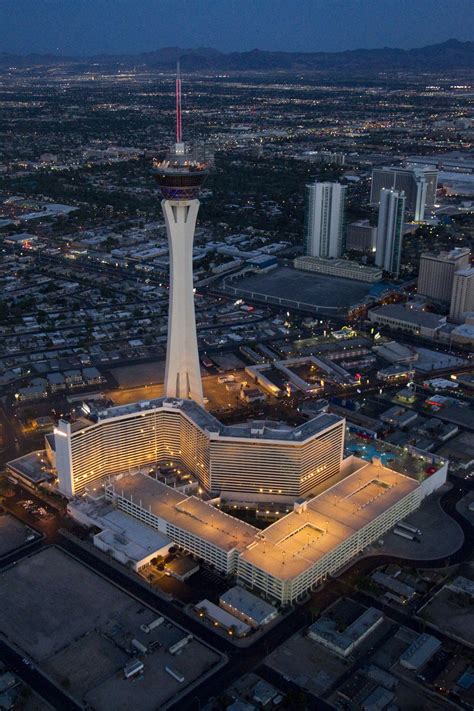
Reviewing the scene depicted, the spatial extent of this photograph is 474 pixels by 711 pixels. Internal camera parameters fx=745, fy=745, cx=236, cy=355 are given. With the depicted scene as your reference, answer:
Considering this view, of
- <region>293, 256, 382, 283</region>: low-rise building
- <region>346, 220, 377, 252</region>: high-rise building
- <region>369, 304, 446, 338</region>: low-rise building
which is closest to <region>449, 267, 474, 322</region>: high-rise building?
<region>369, 304, 446, 338</region>: low-rise building

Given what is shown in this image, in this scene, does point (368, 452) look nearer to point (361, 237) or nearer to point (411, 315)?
point (411, 315)

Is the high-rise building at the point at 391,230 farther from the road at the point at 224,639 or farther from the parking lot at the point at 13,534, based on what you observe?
the parking lot at the point at 13,534

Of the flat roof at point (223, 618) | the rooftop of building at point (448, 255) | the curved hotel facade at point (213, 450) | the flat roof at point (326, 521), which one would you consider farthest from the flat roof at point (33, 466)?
the rooftop of building at point (448, 255)

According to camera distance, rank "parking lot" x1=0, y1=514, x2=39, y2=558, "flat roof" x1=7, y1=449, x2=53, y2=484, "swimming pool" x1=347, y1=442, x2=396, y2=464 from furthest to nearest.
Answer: "swimming pool" x1=347, y1=442, x2=396, y2=464, "flat roof" x1=7, y1=449, x2=53, y2=484, "parking lot" x1=0, y1=514, x2=39, y2=558

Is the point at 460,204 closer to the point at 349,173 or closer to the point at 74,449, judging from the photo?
the point at 349,173

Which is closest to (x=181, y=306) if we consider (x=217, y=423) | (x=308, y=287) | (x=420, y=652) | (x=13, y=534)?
(x=217, y=423)

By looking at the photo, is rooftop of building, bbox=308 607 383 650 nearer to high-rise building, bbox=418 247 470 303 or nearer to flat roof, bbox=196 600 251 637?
flat roof, bbox=196 600 251 637

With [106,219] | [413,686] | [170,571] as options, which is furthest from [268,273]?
[413,686]
